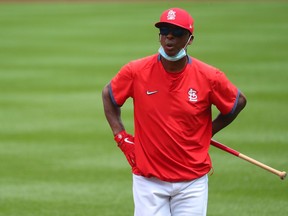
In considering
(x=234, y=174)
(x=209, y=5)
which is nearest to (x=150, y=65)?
(x=234, y=174)

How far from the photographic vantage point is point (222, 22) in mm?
23203

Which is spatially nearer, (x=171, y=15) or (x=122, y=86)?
(x=171, y=15)

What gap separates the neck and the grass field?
321 centimetres

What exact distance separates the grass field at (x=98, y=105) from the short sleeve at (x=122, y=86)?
9.56ft

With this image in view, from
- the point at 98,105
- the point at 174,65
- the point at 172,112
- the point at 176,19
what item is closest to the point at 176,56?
the point at 174,65

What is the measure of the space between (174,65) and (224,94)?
457 millimetres

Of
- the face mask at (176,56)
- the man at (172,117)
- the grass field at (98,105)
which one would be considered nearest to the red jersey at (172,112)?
the man at (172,117)

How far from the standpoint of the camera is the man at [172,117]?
20.0ft

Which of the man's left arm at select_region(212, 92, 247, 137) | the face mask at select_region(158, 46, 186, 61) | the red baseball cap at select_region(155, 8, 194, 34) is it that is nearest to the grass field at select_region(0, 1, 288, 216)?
the man's left arm at select_region(212, 92, 247, 137)

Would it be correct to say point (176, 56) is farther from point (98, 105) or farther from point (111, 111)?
point (98, 105)

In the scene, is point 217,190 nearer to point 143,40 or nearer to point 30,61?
point 30,61

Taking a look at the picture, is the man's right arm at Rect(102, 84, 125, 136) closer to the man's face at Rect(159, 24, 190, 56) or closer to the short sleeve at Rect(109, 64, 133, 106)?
the short sleeve at Rect(109, 64, 133, 106)

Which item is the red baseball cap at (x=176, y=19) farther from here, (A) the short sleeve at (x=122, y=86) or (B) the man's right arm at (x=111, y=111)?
(B) the man's right arm at (x=111, y=111)

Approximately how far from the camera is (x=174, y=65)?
20.2 feet
